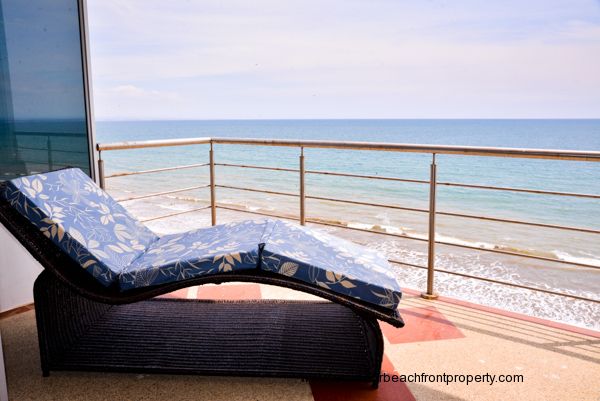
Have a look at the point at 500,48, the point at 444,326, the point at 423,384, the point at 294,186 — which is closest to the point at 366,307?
the point at 423,384

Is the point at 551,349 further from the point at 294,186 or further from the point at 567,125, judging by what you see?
the point at 567,125

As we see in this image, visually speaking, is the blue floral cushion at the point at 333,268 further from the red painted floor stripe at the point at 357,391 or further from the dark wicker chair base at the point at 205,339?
the red painted floor stripe at the point at 357,391

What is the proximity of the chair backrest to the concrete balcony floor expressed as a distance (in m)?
0.44

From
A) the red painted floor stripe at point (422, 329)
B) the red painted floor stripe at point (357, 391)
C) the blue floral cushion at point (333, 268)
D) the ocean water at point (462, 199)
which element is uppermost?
the blue floral cushion at point (333, 268)

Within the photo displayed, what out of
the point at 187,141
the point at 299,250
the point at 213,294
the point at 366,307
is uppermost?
the point at 187,141

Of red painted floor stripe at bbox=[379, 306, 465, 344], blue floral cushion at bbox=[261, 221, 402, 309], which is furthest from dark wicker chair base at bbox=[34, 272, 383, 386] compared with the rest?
red painted floor stripe at bbox=[379, 306, 465, 344]

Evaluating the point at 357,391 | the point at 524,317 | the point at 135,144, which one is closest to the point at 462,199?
the point at 524,317

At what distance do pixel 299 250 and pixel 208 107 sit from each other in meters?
23.8

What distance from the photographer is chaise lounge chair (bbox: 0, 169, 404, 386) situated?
5.12ft

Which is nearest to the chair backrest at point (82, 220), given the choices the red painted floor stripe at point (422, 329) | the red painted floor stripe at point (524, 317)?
the red painted floor stripe at point (422, 329)

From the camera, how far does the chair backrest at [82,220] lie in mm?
1619

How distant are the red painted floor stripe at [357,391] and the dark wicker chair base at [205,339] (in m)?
A: 0.04

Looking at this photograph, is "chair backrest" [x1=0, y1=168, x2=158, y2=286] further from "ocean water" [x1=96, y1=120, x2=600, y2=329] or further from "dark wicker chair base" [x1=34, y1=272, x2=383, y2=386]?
"ocean water" [x1=96, y1=120, x2=600, y2=329]

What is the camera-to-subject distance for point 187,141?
129 inches
